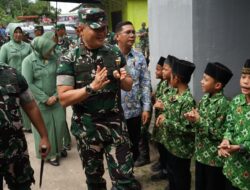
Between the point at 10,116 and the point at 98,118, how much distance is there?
780 mm

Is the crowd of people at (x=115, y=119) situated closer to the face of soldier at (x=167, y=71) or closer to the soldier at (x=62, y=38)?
the face of soldier at (x=167, y=71)

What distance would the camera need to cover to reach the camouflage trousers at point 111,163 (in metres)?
3.34

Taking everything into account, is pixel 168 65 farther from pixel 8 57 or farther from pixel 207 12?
pixel 8 57

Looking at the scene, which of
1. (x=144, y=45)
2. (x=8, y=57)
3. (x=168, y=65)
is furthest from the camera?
(x=144, y=45)

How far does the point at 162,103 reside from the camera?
3.96 m

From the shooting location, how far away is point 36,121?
11.0ft

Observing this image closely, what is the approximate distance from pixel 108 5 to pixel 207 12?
47.6 ft

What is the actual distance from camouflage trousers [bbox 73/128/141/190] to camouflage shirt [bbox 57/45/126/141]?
4.0 inches

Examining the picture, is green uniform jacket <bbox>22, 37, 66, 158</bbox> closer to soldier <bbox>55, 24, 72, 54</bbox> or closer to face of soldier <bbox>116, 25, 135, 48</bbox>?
face of soldier <bbox>116, 25, 135, 48</bbox>

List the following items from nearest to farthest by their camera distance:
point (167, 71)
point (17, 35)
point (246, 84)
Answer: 1. point (246, 84)
2. point (167, 71)
3. point (17, 35)

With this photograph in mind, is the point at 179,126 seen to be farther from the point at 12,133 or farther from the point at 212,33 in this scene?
the point at 212,33

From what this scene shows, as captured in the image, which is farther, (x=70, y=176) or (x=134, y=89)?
(x=70, y=176)

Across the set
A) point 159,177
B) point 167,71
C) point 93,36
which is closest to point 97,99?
point 93,36

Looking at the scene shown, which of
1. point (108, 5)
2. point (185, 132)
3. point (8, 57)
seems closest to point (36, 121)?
point (185, 132)
